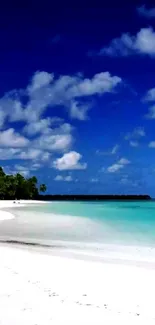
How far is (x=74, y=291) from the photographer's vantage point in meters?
7.90

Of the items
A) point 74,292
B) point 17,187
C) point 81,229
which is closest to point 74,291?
point 74,292

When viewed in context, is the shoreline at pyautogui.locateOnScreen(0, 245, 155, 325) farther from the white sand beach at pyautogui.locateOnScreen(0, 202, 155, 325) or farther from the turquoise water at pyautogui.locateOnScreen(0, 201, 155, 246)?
the turquoise water at pyautogui.locateOnScreen(0, 201, 155, 246)

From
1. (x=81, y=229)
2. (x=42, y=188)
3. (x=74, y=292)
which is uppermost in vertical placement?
(x=42, y=188)

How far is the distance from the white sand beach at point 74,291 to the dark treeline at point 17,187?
3893 inches

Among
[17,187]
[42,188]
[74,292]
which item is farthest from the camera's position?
[42,188]

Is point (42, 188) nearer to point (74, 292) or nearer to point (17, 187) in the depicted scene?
point (17, 187)

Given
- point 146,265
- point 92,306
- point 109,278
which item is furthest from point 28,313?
point 146,265

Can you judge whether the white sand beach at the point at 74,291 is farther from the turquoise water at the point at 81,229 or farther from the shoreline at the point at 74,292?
the turquoise water at the point at 81,229

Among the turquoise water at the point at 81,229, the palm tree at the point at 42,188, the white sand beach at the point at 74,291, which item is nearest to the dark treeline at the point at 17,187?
the palm tree at the point at 42,188

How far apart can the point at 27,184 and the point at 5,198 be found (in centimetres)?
827

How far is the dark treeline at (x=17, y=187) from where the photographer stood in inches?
4405

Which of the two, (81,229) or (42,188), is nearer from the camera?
(81,229)

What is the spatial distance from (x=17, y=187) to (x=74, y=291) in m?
113

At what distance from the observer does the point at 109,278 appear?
9211 millimetres
